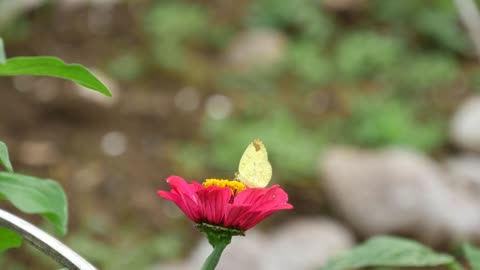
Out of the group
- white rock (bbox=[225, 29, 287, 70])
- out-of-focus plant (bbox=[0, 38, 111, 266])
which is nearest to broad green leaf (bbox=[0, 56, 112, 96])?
out-of-focus plant (bbox=[0, 38, 111, 266])

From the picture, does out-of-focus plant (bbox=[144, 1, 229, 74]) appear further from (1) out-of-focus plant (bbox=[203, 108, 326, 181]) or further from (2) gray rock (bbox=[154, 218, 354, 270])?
(2) gray rock (bbox=[154, 218, 354, 270])

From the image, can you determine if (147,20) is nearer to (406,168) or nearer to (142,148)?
(142,148)

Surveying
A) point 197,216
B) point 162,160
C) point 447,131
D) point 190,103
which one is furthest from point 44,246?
point 447,131

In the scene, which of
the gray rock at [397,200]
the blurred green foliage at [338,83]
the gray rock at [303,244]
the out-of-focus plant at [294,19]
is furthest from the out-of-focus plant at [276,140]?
the out-of-focus plant at [294,19]

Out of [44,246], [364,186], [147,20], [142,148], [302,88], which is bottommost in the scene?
[44,246]

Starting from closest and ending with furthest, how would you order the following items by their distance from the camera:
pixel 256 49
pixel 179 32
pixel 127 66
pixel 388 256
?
pixel 388 256 < pixel 127 66 < pixel 179 32 < pixel 256 49

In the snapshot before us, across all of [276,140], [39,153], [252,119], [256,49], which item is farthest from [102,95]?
[256,49]

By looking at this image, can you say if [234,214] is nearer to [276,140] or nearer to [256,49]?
[276,140]

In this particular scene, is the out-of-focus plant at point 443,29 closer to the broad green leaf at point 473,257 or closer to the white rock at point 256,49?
the white rock at point 256,49
